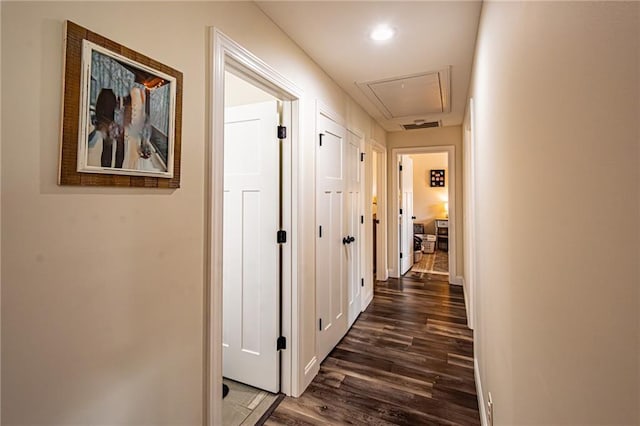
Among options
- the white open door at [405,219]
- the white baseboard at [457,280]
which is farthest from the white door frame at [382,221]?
the white baseboard at [457,280]

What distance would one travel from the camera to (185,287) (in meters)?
1.30

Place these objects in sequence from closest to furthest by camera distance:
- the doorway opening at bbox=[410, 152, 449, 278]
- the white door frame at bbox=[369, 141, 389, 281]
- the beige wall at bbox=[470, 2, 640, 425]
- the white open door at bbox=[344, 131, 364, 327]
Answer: the beige wall at bbox=[470, 2, 640, 425]
the white open door at bbox=[344, 131, 364, 327]
the white door frame at bbox=[369, 141, 389, 281]
the doorway opening at bbox=[410, 152, 449, 278]

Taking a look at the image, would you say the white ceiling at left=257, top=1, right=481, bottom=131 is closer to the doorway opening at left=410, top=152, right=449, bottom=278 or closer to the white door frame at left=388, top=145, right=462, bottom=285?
the white door frame at left=388, top=145, right=462, bottom=285

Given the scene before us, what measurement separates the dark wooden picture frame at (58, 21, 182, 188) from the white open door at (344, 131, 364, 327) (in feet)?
6.73

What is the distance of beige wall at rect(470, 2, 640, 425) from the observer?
0.38 meters

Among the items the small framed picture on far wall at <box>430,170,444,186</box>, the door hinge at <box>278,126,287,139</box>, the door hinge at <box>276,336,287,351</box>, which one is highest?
the small framed picture on far wall at <box>430,170,444,186</box>

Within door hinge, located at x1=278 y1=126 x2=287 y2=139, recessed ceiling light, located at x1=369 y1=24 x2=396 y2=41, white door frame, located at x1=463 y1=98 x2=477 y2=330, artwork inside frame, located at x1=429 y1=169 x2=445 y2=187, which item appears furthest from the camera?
artwork inside frame, located at x1=429 y1=169 x2=445 y2=187

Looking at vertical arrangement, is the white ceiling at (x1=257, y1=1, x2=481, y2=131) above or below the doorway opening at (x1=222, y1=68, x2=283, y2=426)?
above

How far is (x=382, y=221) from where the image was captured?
194 inches

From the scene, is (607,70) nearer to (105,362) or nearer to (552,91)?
(552,91)

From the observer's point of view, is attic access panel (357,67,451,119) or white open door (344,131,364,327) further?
→ white open door (344,131,364,327)

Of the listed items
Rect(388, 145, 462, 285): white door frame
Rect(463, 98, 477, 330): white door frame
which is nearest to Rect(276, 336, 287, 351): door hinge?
Rect(463, 98, 477, 330): white door frame

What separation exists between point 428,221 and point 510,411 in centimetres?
768

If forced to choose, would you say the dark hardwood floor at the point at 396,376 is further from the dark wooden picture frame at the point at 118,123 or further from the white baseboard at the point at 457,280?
the dark wooden picture frame at the point at 118,123
